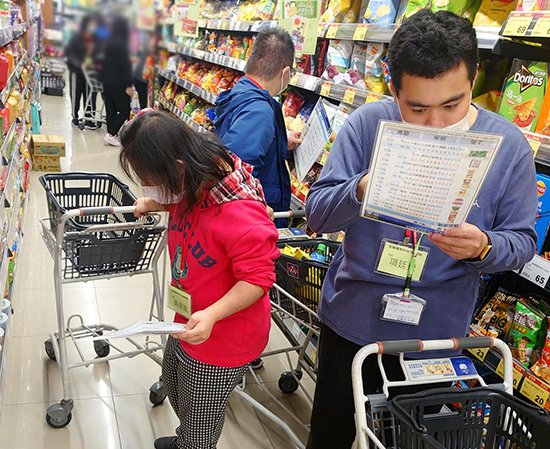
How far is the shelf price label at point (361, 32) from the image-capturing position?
89.4 inches

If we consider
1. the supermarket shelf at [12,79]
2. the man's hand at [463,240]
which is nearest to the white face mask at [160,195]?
the man's hand at [463,240]

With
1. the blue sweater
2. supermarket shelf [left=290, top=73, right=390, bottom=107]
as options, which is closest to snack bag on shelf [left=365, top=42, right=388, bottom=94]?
supermarket shelf [left=290, top=73, right=390, bottom=107]

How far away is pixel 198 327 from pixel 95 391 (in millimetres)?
1397

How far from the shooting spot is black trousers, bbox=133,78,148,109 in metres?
0.40

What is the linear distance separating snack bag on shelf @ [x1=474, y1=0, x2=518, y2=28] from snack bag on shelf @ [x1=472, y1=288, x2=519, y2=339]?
0.93m

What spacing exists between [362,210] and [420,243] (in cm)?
25

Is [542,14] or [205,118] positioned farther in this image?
[205,118]

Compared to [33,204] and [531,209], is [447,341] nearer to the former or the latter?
[531,209]

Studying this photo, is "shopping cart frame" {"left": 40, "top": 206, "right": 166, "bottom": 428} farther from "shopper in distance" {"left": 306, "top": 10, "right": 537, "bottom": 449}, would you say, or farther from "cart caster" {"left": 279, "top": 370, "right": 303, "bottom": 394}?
"shopper in distance" {"left": 306, "top": 10, "right": 537, "bottom": 449}

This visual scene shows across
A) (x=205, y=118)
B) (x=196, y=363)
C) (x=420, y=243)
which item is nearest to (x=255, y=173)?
(x=196, y=363)

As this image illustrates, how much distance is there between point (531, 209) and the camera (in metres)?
1.21

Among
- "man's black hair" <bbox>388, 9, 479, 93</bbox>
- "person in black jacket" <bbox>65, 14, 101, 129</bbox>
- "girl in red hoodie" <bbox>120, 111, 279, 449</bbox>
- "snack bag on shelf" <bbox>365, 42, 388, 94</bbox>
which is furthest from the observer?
"snack bag on shelf" <bbox>365, 42, 388, 94</bbox>

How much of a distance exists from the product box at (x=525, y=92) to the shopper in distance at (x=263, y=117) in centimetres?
97

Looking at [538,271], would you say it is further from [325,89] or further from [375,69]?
[325,89]
